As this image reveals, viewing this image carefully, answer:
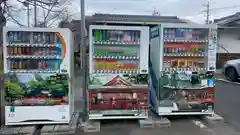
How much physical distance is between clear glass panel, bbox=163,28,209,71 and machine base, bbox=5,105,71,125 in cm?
215

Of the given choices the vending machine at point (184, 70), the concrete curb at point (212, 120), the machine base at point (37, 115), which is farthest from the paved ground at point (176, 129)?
the machine base at point (37, 115)

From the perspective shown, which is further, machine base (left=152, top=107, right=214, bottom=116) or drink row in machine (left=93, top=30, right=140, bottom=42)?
machine base (left=152, top=107, right=214, bottom=116)

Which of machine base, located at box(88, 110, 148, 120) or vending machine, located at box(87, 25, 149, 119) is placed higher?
vending machine, located at box(87, 25, 149, 119)

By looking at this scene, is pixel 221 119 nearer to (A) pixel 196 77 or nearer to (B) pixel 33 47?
(A) pixel 196 77

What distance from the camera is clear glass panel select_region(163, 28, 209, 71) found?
4.25m

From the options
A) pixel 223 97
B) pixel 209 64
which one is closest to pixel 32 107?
pixel 209 64

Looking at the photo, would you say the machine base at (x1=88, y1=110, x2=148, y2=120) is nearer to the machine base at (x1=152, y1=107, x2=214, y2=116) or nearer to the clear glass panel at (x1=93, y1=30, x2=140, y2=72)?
the machine base at (x1=152, y1=107, x2=214, y2=116)

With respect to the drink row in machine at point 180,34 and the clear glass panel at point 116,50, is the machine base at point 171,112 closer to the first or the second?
the clear glass panel at point 116,50

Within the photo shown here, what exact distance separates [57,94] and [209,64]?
9.84 feet

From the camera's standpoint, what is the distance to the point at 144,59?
13.4 ft

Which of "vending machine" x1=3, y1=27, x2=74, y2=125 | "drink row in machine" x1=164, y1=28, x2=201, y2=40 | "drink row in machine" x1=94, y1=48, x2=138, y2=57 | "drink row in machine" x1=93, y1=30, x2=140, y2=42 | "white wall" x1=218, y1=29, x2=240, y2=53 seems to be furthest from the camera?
"white wall" x1=218, y1=29, x2=240, y2=53

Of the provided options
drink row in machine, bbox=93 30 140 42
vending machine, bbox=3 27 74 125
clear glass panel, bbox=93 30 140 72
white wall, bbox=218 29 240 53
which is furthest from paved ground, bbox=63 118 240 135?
white wall, bbox=218 29 240 53

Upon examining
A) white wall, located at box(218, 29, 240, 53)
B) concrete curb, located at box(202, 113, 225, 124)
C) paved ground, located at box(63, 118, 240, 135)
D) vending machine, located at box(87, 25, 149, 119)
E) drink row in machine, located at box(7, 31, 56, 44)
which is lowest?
paved ground, located at box(63, 118, 240, 135)

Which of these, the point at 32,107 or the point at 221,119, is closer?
the point at 32,107
